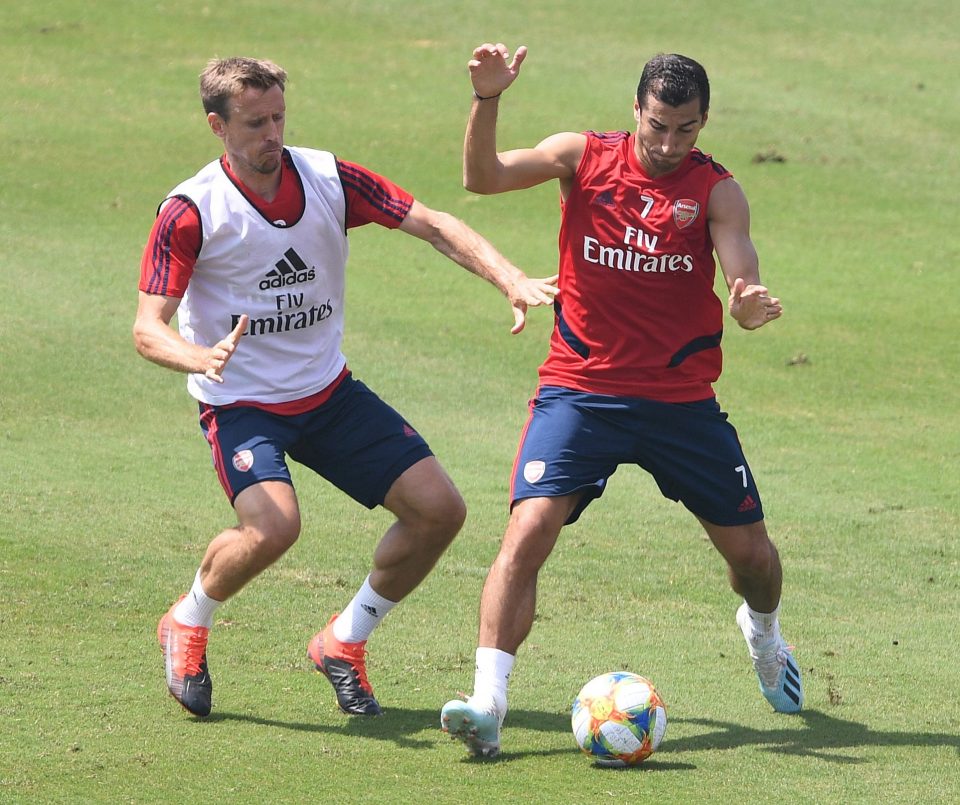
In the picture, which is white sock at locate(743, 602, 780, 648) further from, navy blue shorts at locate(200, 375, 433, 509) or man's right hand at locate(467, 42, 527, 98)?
man's right hand at locate(467, 42, 527, 98)

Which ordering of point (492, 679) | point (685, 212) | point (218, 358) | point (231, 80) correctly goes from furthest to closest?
point (685, 212)
point (231, 80)
point (492, 679)
point (218, 358)

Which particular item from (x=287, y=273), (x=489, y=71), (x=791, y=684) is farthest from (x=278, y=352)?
(x=791, y=684)

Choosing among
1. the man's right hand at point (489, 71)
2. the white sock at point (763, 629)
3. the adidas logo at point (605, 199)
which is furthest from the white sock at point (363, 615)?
the man's right hand at point (489, 71)

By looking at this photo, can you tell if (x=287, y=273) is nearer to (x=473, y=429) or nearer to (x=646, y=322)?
(x=646, y=322)

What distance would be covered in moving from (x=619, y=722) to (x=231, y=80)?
9.20 ft

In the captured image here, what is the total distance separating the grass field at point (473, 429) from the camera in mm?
5871

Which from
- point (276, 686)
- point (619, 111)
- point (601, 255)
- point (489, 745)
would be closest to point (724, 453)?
point (601, 255)

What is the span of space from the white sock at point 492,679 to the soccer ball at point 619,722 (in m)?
0.29

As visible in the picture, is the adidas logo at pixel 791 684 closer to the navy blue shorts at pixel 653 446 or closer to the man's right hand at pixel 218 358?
the navy blue shorts at pixel 653 446

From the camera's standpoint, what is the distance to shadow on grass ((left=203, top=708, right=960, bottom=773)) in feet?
19.3

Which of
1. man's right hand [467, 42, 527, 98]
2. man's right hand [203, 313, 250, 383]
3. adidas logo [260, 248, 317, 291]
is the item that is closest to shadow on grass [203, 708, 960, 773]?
man's right hand [203, 313, 250, 383]

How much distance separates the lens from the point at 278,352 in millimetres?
6379

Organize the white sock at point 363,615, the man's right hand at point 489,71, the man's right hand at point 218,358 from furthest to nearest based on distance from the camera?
the white sock at point 363,615
the man's right hand at point 489,71
the man's right hand at point 218,358

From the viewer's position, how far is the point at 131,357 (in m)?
11.9
